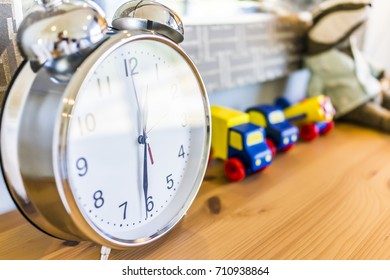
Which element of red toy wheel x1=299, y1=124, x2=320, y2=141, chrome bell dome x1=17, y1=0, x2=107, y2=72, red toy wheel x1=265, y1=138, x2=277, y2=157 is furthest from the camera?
red toy wheel x1=299, y1=124, x2=320, y2=141

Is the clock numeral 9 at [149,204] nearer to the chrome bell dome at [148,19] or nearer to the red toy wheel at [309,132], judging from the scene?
the chrome bell dome at [148,19]

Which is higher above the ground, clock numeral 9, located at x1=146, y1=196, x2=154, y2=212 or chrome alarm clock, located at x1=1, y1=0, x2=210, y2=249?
chrome alarm clock, located at x1=1, y1=0, x2=210, y2=249

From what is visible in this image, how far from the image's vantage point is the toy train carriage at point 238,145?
2.53ft

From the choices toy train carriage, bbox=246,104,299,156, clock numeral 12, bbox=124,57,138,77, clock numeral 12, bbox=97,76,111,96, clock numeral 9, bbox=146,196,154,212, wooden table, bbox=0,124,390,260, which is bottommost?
wooden table, bbox=0,124,390,260

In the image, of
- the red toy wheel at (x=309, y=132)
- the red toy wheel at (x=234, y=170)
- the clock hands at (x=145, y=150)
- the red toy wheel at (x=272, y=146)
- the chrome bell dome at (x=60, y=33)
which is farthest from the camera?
the red toy wheel at (x=309, y=132)

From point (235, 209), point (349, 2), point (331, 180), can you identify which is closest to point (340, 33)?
point (349, 2)

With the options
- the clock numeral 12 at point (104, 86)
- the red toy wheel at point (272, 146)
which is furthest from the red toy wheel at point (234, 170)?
the clock numeral 12 at point (104, 86)

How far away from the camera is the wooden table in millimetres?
554

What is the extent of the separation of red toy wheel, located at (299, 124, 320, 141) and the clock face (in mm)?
496

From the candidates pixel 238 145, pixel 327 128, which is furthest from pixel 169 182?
pixel 327 128

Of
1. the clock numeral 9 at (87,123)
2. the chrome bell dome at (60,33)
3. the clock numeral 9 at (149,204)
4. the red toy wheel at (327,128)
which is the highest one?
the chrome bell dome at (60,33)

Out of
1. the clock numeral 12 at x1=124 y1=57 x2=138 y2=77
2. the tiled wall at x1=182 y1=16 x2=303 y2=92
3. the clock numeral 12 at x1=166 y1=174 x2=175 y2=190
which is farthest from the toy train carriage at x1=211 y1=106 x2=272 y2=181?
the clock numeral 12 at x1=124 y1=57 x2=138 y2=77

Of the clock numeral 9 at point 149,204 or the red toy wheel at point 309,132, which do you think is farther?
the red toy wheel at point 309,132

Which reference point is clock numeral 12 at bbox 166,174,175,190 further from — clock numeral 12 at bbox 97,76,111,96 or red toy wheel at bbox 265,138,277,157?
Result: red toy wheel at bbox 265,138,277,157
